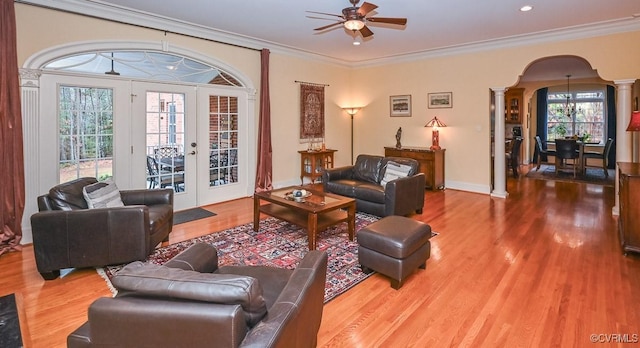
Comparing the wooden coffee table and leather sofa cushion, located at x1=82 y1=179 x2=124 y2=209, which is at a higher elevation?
leather sofa cushion, located at x1=82 y1=179 x2=124 y2=209

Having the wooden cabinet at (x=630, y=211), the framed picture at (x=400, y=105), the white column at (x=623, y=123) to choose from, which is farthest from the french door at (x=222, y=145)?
the white column at (x=623, y=123)

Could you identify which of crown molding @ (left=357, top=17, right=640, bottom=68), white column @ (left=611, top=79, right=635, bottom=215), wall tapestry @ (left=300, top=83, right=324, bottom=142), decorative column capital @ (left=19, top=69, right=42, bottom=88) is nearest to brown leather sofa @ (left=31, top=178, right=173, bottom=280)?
decorative column capital @ (left=19, top=69, right=42, bottom=88)

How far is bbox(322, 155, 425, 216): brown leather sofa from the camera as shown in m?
4.74

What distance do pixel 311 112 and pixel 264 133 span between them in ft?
4.88

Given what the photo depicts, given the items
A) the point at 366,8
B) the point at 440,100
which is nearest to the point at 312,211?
the point at 366,8

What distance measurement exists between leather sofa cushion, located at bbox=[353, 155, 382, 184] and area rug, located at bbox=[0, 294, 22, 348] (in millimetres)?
4476

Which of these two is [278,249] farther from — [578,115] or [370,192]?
[578,115]

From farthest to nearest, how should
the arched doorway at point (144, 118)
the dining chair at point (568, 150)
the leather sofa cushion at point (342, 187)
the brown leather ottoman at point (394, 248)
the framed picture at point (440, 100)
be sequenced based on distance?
1. the dining chair at point (568, 150)
2. the framed picture at point (440, 100)
3. the leather sofa cushion at point (342, 187)
4. the arched doorway at point (144, 118)
5. the brown leather ottoman at point (394, 248)

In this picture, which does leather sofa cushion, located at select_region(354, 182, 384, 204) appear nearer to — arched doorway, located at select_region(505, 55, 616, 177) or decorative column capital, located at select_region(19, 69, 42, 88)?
decorative column capital, located at select_region(19, 69, 42, 88)

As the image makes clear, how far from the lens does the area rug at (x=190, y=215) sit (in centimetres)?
496

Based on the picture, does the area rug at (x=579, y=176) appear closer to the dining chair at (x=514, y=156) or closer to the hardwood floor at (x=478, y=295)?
the dining chair at (x=514, y=156)

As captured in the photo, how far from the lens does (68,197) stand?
3.32 m

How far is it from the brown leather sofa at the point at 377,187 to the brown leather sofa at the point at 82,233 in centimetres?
277

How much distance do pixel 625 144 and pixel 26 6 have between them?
26.5 feet
